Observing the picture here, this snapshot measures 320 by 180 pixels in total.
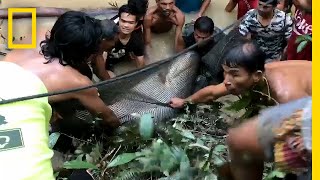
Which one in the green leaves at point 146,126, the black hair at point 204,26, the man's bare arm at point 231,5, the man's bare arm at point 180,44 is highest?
the man's bare arm at point 231,5

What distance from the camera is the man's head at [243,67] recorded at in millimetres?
4008

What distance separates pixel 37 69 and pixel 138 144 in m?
0.63

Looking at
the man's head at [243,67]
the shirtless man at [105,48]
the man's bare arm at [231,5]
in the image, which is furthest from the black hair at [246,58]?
the man's bare arm at [231,5]

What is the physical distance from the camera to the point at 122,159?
12.0 feet

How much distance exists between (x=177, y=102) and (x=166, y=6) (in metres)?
1.96

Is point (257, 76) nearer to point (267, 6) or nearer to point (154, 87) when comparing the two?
point (154, 87)

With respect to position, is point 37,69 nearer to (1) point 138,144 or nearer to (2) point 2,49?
(1) point 138,144

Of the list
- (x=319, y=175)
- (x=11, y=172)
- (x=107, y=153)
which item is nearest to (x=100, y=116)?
(x=107, y=153)

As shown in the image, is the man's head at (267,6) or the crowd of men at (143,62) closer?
the crowd of men at (143,62)

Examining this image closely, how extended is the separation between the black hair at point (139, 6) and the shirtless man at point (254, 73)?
1.56 metres

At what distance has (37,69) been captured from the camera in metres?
3.73

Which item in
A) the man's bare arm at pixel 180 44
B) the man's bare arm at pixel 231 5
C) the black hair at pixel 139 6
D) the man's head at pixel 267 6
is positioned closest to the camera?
the man's head at pixel 267 6

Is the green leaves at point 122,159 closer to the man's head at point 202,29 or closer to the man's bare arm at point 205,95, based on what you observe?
the man's bare arm at point 205,95

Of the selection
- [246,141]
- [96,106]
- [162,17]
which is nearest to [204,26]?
[162,17]
